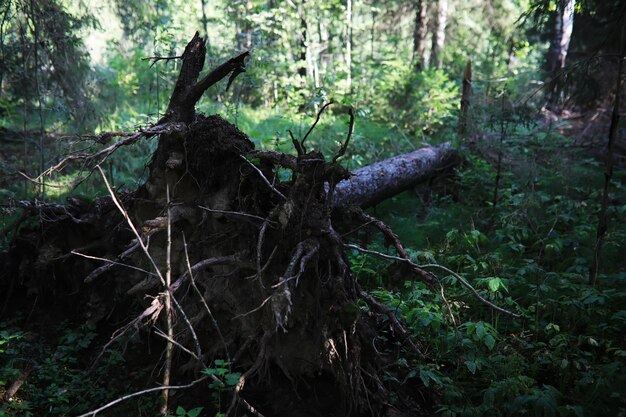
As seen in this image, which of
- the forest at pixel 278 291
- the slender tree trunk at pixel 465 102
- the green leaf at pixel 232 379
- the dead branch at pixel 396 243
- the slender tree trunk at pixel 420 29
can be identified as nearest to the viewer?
the green leaf at pixel 232 379

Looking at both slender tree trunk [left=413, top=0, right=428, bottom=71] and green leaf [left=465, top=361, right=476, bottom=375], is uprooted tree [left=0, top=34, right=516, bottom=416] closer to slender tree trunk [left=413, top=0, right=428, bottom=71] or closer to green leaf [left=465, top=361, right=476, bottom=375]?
green leaf [left=465, top=361, right=476, bottom=375]

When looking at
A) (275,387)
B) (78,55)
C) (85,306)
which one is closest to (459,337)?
(275,387)

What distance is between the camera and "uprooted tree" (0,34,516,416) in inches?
136

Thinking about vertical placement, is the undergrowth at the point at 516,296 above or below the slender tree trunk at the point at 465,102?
below

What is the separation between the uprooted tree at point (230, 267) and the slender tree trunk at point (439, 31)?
1180 centimetres

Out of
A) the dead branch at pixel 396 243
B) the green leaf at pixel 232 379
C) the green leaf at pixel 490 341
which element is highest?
the dead branch at pixel 396 243

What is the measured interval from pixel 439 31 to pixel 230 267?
1281 cm

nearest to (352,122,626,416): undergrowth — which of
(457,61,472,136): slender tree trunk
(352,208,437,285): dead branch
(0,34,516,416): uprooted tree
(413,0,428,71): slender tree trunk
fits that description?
(352,208,437,285): dead branch

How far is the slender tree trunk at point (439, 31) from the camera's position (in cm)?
1409

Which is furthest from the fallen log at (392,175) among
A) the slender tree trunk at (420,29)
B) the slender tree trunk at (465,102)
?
the slender tree trunk at (420,29)

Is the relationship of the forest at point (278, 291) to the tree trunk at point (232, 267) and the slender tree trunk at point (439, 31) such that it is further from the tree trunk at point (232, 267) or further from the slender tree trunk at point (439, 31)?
the slender tree trunk at point (439, 31)

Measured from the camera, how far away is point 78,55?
809 cm

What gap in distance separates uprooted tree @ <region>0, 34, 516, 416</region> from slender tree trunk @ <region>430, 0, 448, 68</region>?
11.8 metres

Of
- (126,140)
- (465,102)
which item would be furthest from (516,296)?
(465,102)
